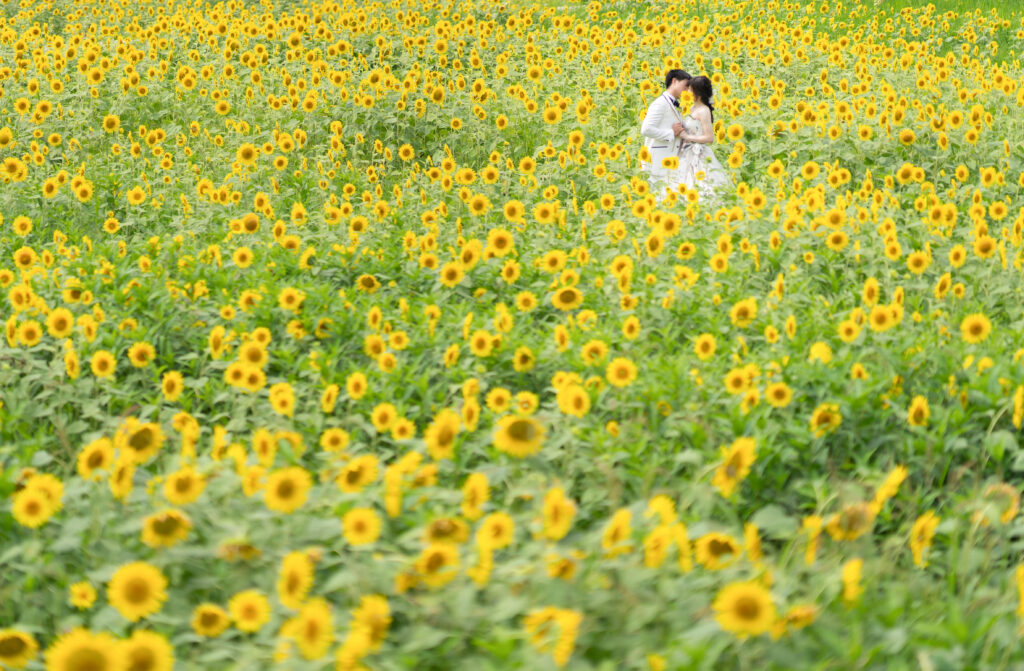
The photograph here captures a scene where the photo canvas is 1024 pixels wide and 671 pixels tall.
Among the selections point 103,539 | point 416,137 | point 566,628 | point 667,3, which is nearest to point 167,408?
point 103,539

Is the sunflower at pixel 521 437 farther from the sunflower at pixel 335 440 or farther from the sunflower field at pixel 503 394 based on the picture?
the sunflower at pixel 335 440

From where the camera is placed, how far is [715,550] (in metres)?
2.22

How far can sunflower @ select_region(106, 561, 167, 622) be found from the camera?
2197 mm

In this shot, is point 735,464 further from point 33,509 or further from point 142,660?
point 33,509

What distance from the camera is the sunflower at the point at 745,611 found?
6.27ft

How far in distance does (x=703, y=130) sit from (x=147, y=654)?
22.0 ft

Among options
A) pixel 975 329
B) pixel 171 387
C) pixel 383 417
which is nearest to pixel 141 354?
pixel 171 387

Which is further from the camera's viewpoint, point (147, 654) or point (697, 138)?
point (697, 138)

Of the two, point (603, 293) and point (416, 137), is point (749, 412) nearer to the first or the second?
point (603, 293)

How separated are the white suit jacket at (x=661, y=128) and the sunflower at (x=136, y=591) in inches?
242

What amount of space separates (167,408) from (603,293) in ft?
7.29

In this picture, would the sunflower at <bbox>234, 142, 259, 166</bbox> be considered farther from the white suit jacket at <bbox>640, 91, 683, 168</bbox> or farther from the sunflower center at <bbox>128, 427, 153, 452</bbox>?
the sunflower center at <bbox>128, 427, 153, 452</bbox>

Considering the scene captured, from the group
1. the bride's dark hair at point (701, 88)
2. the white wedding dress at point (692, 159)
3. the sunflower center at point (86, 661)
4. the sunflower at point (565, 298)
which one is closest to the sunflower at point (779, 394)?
the sunflower at point (565, 298)

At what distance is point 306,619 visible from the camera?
1999 mm
